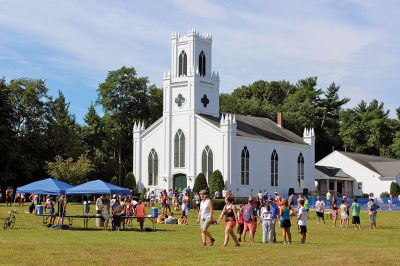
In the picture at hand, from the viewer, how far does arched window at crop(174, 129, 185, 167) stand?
6850cm

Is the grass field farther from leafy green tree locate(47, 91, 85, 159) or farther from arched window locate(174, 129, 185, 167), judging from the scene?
leafy green tree locate(47, 91, 85, 159)

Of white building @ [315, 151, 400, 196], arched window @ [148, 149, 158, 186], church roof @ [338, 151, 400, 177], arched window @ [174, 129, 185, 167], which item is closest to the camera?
arched window @ [174, 129, 185, 167]

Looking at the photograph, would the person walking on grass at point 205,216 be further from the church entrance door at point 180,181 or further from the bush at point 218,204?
the church entrance door at point 180,181

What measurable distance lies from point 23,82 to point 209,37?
61.1ft

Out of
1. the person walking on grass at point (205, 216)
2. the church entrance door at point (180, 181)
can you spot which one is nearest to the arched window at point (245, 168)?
the church entrance door at point (180, 181)

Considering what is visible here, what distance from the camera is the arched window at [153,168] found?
7038 centimetres

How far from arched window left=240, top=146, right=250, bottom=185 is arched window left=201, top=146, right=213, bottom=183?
9.80 ft

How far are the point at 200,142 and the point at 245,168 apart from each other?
4.79 m

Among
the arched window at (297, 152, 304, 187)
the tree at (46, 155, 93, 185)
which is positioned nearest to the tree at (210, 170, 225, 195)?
the tree at (46, 155, 93, 185)

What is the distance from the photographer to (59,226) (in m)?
33.4

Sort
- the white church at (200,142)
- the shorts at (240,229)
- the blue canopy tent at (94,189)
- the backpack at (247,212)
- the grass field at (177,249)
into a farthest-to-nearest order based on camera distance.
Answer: the white church at (200,142) < the blue canopy tent at (94,189) < the shorts at (240,229) < the backpack at (247,212) < the grass field at (177,249)

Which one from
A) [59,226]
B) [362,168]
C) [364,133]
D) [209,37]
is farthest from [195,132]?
[364,133]

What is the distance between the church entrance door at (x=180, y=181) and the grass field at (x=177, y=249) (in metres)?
34.8

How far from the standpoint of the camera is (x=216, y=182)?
6381cm
